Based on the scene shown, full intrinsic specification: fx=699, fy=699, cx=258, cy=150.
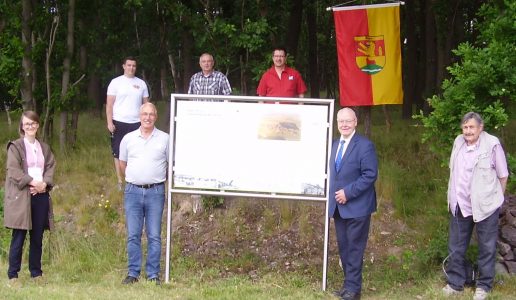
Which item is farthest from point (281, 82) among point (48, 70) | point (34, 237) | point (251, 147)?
point (48, 70)

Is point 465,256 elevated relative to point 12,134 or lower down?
lower down

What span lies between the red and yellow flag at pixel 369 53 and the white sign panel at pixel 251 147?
11.5 feet

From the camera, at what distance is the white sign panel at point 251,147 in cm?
741

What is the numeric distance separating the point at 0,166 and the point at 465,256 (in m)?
8.18

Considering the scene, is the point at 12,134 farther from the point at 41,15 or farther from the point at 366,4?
the point at 366,4

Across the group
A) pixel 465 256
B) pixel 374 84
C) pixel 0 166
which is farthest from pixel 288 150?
pixel 0 166

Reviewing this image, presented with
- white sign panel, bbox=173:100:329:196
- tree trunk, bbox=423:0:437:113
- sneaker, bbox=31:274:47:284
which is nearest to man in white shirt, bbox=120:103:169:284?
white sign panel, bbox=173:100:329:196

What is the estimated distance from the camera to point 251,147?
7.55m

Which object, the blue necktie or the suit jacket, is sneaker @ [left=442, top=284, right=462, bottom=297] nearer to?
the suit jacket

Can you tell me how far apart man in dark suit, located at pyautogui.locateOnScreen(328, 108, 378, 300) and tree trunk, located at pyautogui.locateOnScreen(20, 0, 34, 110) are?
7.40m

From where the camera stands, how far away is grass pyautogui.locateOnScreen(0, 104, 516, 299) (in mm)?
7387

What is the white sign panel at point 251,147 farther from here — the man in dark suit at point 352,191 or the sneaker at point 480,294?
the sneaker at point 480,294

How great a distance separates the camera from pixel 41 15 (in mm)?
12586

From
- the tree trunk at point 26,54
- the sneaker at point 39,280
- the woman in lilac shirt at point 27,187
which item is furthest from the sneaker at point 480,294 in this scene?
the tree trunk at point 26,54
